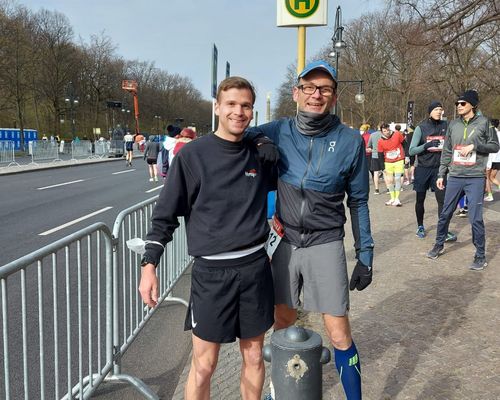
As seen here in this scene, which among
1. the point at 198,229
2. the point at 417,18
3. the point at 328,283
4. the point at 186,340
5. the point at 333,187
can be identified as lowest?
the point at 186,340

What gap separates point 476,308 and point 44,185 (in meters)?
14.9

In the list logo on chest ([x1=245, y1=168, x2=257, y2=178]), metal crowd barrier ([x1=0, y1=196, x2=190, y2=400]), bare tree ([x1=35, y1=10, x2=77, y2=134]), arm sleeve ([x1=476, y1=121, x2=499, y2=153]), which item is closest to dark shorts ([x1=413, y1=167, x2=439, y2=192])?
arm sleeve ([x1=476, y1=121, x2=499, y2=153])

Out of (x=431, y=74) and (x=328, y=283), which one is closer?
(x=328, y=283)

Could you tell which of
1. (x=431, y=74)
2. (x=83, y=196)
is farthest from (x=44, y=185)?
(x=431, y=74)

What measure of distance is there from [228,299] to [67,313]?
3.32 feet

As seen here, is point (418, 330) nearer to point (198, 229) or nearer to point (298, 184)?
point (298, 184)

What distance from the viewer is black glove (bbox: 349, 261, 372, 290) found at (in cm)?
269

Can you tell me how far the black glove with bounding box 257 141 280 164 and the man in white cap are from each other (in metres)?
3.94

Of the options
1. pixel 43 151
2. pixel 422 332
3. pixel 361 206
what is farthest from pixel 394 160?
pixel 43 151

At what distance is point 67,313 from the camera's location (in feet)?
9.09

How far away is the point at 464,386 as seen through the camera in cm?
315

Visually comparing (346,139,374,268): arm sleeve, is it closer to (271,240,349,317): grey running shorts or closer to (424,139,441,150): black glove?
(271,240,349,317): grey running shorts

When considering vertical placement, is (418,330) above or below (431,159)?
below

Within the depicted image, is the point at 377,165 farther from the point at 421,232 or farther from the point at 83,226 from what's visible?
the point at 83,226
